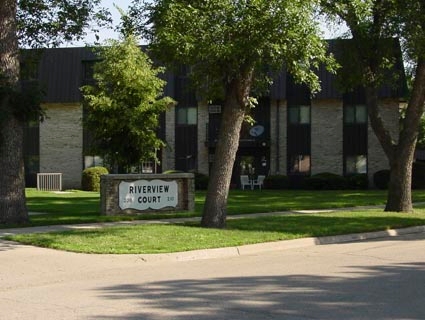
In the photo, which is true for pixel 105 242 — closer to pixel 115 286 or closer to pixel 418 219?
pixel 115 286

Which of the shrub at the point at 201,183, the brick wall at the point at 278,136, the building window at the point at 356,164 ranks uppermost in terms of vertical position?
the brick wall at the point at 278,136

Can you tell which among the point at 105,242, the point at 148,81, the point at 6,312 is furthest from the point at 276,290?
the point at 148,81

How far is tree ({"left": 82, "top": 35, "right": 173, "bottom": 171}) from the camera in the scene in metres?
26.0

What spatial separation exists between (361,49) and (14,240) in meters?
12.5

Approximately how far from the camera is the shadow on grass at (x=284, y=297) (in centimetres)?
740

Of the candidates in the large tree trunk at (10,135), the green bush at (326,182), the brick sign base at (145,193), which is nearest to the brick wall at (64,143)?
the green bush at (326,182)

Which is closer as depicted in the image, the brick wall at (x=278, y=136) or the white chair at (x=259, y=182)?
the white chair at (x=259, y=182)

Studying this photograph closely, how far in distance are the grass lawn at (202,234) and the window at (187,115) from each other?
2284 centimetres

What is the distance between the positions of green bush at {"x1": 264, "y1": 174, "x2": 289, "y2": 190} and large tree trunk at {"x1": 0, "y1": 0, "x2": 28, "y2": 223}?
960 inches

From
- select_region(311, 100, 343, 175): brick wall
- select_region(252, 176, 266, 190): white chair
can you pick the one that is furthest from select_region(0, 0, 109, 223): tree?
select_region(311, 100, 343, 175): brick wall

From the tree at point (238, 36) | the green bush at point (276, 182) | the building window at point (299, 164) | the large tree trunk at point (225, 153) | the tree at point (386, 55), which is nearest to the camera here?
the tree at point (238, 36)

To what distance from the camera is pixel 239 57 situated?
46.6 feet

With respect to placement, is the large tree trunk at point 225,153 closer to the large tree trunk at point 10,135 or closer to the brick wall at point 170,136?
the large tree trunk at point 10,135

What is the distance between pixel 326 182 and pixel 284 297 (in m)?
30.6
